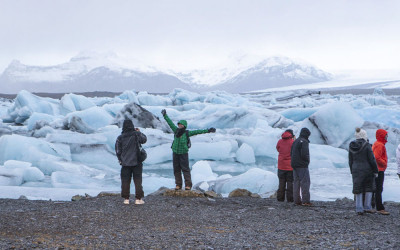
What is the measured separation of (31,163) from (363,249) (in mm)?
10264

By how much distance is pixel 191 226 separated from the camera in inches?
A: 193

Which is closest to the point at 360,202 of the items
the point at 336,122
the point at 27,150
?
the point at 27,150

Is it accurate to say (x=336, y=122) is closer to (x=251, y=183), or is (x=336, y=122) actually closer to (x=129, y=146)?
(x=251, y=183)

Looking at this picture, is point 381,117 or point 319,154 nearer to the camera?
point 319,154

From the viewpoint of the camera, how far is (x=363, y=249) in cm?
381

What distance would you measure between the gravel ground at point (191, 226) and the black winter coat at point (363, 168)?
38cm

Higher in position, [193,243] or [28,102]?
[28,102]

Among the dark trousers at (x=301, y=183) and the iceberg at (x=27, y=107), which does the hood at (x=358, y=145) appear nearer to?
the dark trousers at (x=301, y=183)

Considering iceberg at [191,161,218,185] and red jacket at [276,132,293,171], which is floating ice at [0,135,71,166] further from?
red jacket at [276,132,293,171]

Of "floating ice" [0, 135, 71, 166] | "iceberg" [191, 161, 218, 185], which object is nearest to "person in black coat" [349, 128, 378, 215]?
"iceberg" [191, 161, 218, 185]

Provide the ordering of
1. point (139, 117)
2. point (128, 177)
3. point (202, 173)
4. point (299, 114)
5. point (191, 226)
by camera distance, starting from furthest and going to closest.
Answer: point (299, 114) → point (139, 117) → point (202, 173) → point (128, 177) → point (191, 226)

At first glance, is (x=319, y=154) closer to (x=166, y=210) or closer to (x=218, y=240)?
(x=166, y=210)

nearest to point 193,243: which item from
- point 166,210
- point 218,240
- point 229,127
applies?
point 218,240

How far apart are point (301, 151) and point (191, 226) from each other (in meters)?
2.16
